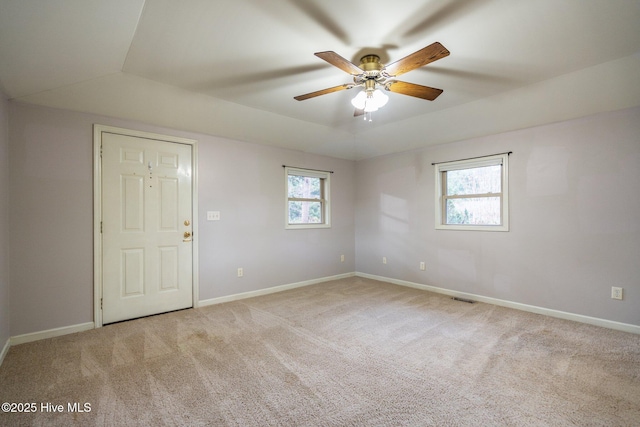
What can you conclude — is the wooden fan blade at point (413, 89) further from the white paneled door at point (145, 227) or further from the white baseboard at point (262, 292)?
the white baseboard at point (262, 292)

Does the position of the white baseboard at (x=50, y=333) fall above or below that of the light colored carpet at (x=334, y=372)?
above

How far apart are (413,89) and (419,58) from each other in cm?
53

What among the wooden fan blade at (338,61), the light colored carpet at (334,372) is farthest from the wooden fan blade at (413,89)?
the light colored carpet at (334,372)

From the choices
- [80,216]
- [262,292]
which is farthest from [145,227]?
[262,292]

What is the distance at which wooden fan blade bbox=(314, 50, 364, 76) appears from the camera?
72.4 inches

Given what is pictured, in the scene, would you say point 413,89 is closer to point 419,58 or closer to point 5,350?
point 419,58

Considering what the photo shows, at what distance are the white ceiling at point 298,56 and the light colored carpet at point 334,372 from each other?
2311 mm

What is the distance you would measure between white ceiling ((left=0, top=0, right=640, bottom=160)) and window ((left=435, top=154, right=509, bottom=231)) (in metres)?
0.58

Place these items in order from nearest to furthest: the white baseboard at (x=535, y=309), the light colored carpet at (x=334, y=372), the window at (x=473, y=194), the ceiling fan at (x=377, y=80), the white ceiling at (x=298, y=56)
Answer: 1. the light colored carpet at (x=334, y=372)
2. the white ceiling at (x=298, y=56)
3. the ceiling fan at (x=377, y=80)
4. the white baseboard at (x=535, y=309)
5. the window at (x=473, y=194)

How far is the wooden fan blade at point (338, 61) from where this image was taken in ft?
6.04

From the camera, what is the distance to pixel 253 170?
4.35 meters

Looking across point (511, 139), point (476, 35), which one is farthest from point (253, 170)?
point (511, 139)

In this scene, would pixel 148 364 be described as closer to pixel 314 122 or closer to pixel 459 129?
pixel 314 122

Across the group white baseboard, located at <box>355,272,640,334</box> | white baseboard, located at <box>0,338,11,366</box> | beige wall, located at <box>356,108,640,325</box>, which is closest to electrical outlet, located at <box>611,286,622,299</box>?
beige wall, located at <box>356,108,640,325</box>
